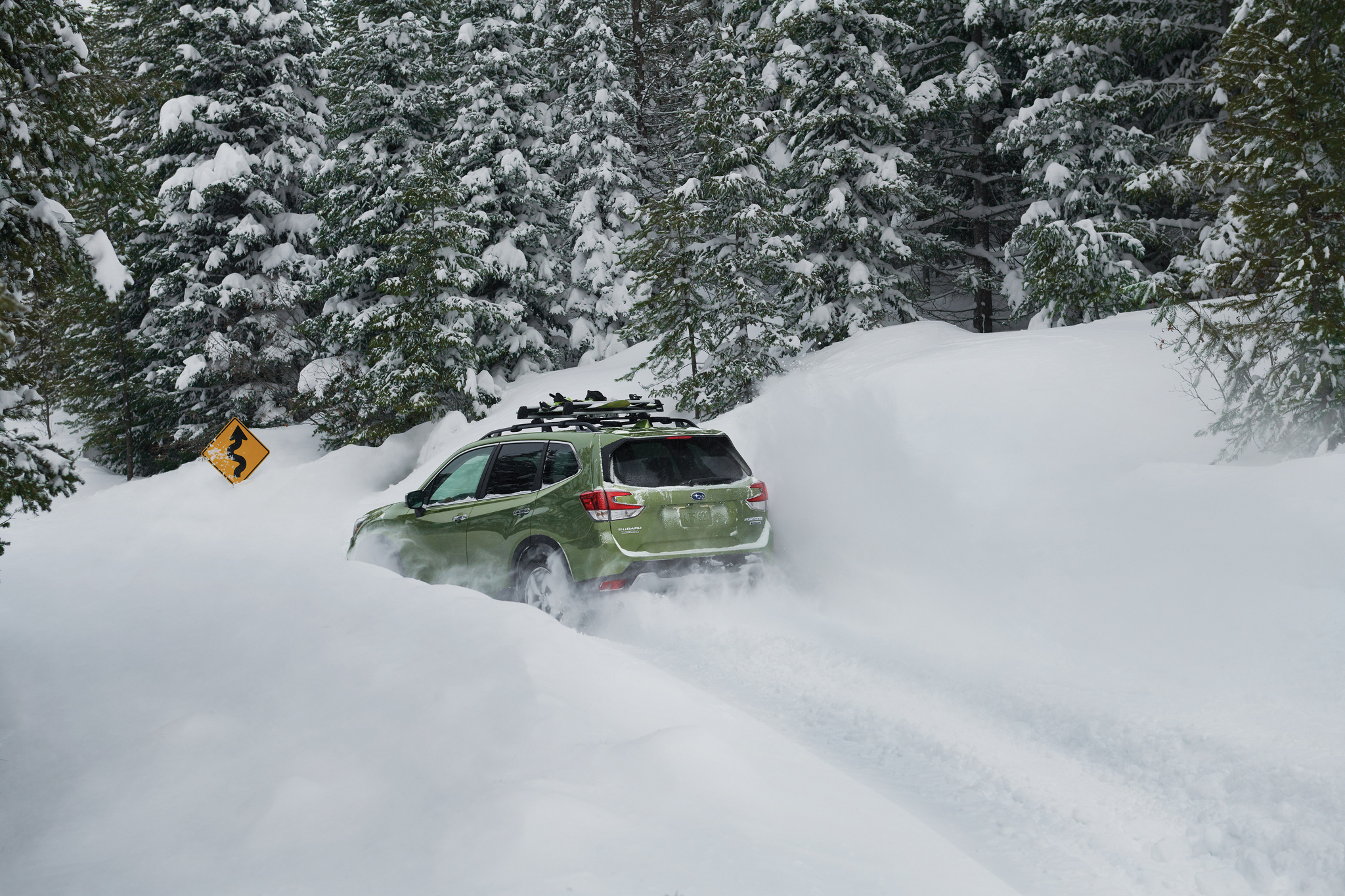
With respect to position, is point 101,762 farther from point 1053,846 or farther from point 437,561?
point 437,561

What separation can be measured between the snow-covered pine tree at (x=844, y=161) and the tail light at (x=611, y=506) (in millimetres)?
11970

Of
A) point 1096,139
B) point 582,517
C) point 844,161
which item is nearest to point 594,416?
point 582,517

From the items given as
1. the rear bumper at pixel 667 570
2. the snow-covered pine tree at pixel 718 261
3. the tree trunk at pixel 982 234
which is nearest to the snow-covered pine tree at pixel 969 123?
the tree trunk at pixel 982 234

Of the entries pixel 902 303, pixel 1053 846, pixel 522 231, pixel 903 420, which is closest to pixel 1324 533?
pixel 1053 846

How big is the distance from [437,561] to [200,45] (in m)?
23.2

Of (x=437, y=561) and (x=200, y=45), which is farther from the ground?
(x=200, y=45)

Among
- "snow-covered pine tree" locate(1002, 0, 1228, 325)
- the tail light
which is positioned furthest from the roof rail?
"snow-covered pine tree" locate(1002, 0, 1228, 325)

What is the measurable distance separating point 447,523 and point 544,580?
5.08 feet

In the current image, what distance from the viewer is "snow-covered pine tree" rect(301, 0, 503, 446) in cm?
2108

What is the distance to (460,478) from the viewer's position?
30.4ft

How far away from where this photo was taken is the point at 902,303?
20250 mm

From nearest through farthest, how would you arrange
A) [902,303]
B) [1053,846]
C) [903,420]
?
[1053,846] < [903,420] < [902,303]

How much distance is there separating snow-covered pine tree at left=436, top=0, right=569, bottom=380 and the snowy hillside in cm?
1578

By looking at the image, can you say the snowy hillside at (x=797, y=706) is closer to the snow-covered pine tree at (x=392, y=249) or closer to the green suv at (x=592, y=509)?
the green suv at (x=592, y=509)
